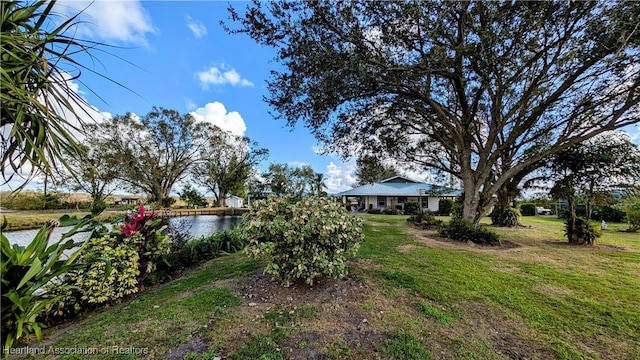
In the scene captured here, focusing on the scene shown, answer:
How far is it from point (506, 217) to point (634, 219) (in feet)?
16.2

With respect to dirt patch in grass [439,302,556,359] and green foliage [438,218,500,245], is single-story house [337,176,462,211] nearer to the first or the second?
green foliage [438,218,500,245]

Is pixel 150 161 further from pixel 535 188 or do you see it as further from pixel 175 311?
pixel 535 188

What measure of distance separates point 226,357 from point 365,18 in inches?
290

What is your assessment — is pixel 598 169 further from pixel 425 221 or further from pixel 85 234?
pixel 85 234

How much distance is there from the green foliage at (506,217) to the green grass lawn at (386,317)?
27.3 ft

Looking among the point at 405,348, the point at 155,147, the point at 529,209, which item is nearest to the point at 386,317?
the point at 405,348

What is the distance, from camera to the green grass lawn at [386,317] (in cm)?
253

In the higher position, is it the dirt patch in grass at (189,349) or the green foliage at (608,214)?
the green foliage at (608,214)

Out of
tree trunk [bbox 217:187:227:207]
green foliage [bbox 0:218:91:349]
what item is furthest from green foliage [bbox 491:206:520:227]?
tree trunk [bbox 217:187:227:207]

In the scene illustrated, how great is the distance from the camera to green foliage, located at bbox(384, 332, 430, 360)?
240 cm

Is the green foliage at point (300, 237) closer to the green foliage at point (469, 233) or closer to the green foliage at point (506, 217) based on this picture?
the green foliage at point (469, 233)

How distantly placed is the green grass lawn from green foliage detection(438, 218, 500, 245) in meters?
2.67

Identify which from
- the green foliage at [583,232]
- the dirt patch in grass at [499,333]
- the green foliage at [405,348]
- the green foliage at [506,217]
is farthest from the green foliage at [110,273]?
the green foliage at [506,217]

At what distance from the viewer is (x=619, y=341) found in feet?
9.26
